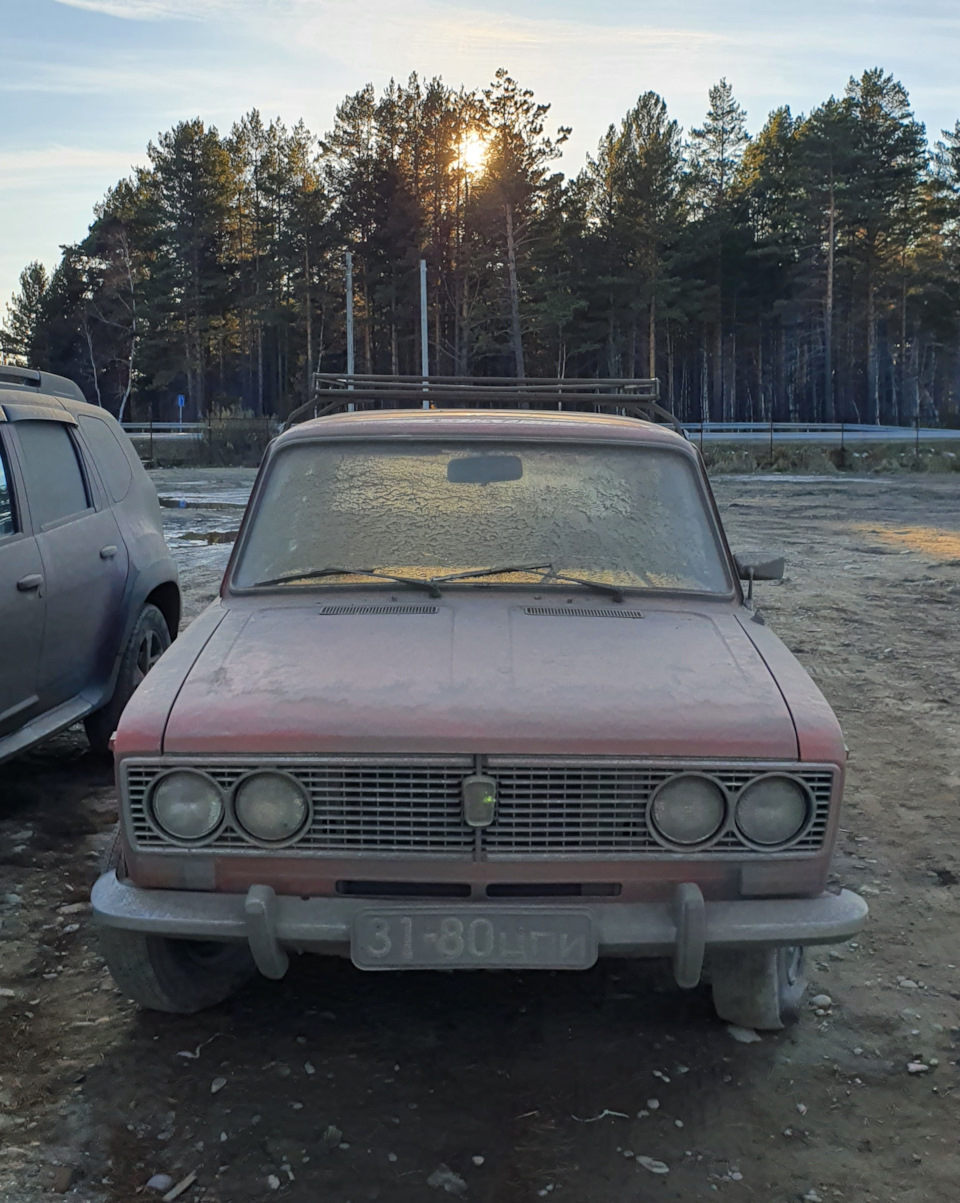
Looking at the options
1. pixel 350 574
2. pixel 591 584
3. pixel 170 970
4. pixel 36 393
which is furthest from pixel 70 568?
pixel 591 584

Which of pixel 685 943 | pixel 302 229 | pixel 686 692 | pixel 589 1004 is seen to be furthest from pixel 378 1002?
pixel 302 229

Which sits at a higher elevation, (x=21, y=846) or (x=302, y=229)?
(x=302, y=229)

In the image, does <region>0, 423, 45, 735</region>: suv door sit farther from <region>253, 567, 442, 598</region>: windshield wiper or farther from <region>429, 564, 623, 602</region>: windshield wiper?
<region>429, 564, 623, 602</region>: windshield wiper

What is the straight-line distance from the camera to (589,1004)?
12.3 ft

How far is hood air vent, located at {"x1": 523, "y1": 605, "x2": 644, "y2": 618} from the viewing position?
3730 mm

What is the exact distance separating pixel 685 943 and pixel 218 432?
41796mm

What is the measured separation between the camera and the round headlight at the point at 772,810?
10.0 ft

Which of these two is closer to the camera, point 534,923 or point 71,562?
point 534,923

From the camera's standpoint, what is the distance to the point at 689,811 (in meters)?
3.06

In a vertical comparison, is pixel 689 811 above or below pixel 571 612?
below

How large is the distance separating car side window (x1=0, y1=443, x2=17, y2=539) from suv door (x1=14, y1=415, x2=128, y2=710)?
13 centimetres

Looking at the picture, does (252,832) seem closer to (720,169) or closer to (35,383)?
(35,383)

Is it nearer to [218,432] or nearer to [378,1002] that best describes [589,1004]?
[378,1002]

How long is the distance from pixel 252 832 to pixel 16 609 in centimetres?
252
